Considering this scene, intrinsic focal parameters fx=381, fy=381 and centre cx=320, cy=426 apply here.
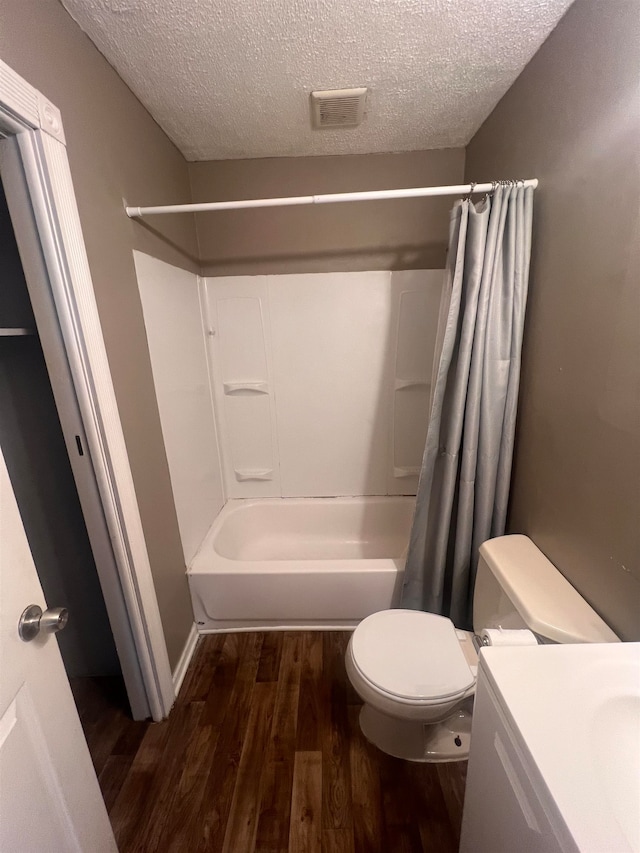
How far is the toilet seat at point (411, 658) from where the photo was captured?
1152mm

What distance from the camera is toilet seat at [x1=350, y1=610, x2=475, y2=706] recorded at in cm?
115

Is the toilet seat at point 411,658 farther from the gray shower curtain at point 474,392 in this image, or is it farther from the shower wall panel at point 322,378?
the shower wall panel at point 322,378

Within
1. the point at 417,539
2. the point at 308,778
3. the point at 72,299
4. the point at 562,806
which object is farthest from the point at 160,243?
the point at 308,778

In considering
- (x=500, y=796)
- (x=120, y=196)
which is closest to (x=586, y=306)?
(x=500, y=796)

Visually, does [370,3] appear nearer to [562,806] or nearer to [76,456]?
[76,456]

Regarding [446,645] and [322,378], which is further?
[322,378]

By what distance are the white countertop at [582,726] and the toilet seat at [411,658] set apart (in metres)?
0.51

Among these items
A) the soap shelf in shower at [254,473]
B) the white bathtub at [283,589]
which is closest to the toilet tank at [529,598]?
the white bathtub at [283,589]

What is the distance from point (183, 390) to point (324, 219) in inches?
45.5

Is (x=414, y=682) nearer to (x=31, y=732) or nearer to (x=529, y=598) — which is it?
(x=529, y=598)

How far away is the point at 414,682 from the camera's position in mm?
1176

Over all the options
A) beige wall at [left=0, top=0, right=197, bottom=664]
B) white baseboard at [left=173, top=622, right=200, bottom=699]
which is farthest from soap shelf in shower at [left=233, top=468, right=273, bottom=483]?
white baseboard at [left=173, top=622, right=200, bottom=699]

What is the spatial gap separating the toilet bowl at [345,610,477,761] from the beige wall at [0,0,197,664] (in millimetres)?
834

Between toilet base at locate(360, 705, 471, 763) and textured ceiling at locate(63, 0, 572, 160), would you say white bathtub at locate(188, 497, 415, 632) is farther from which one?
textured ceiling at locate(63, 0, 572, 160)
